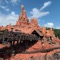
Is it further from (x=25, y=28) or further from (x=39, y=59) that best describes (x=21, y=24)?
(x=39, y=59)

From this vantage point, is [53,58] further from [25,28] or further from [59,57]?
[25,28]

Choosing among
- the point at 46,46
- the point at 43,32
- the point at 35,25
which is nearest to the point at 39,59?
the point at 46,46

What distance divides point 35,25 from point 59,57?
105ft

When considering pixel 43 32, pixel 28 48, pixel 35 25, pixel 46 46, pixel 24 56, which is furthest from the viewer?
pixel 35 25

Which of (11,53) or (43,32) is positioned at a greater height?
(43,32)

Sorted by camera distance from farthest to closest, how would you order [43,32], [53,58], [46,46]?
[43,32] → [46,46] → [53,58]

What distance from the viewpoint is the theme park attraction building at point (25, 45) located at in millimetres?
37531

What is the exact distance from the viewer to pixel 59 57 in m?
46.1

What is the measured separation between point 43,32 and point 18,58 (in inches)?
1112

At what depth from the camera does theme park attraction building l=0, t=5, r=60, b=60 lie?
123 ft

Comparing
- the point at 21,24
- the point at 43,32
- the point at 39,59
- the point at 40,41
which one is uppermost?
the point at 21,24

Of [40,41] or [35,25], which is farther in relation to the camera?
[35,25]

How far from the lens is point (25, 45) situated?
56594 mm

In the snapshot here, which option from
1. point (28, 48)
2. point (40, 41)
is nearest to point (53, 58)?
point (28, 48)
